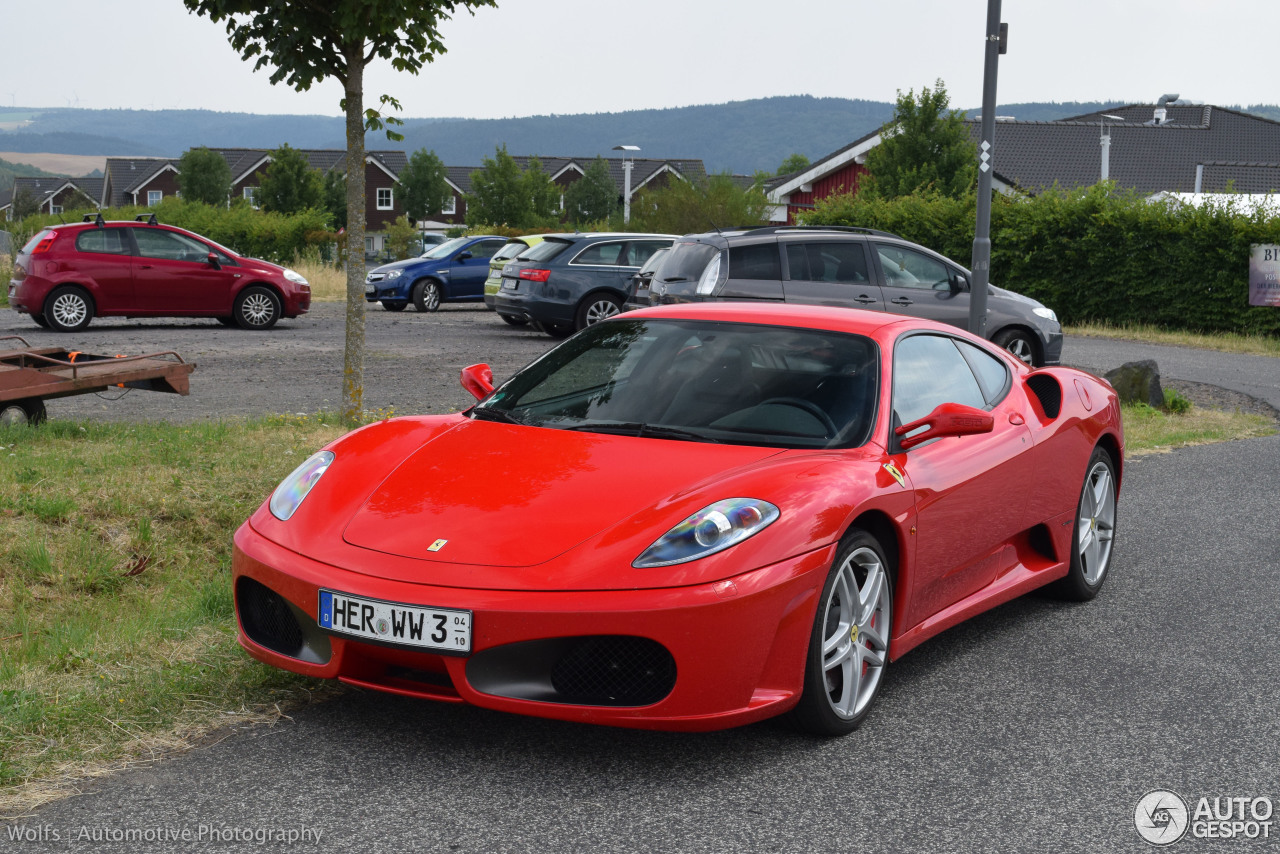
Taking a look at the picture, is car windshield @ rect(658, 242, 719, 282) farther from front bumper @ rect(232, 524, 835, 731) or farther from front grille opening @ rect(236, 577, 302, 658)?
front bumper @ rect(232, 524, 835, 731)

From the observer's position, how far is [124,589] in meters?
6.41

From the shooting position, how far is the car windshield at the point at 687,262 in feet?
46.4

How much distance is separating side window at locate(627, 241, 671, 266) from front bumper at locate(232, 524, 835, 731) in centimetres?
1604

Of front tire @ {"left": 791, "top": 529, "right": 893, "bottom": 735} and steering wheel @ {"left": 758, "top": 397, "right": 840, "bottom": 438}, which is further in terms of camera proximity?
steering wheel @ {"left": 758, "top": 397, "right": 840, "bottom": 438}

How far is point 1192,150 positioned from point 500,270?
127ft

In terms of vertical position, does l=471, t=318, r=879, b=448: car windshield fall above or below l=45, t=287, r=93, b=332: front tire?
above

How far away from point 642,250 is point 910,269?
587 cm

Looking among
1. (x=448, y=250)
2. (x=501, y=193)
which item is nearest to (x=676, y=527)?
(x=448, y=250)

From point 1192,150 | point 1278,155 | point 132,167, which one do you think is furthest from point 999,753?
point 132,167

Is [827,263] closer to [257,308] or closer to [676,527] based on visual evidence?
[257,308]

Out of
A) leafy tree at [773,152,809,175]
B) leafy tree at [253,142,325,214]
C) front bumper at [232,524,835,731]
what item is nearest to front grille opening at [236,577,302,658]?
front bumper at [232,524,835,731]

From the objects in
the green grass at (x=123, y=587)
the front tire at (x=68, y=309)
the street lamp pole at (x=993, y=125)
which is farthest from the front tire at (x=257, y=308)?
the street lamp pole at (x=993, y=125)

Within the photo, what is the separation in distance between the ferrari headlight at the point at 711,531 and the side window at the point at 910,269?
11132 mm

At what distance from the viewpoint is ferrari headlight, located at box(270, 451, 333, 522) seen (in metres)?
4.28
